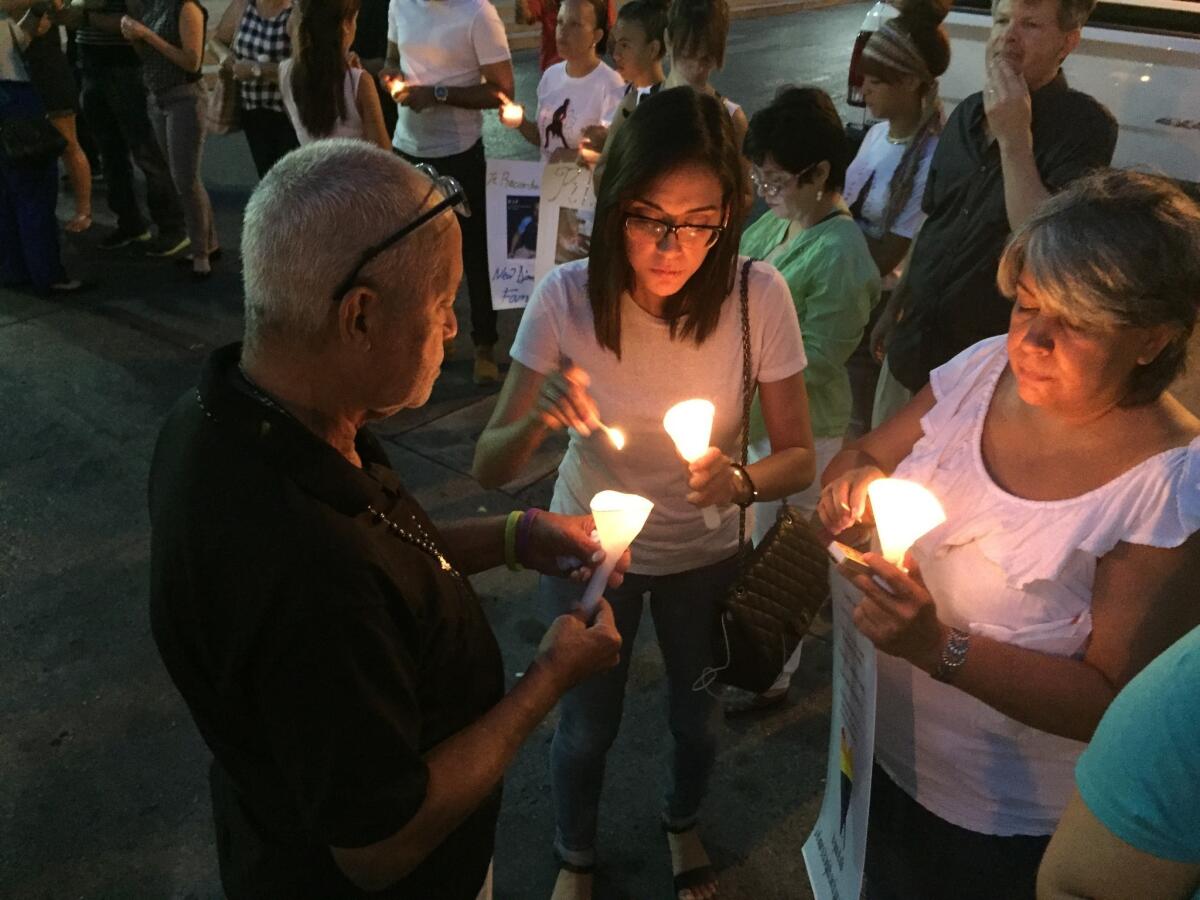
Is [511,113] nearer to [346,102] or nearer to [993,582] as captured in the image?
[346,102]

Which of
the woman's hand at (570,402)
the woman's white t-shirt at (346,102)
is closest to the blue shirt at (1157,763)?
the woman's hand at (570,402)

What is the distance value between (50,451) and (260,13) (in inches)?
107

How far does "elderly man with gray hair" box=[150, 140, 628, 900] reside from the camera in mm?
1320

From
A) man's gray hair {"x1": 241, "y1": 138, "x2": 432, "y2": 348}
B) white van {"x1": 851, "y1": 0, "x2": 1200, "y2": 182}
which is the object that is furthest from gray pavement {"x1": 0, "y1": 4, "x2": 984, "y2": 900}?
white van {"x1": 851, "y1": 0, "x2": 1200, "y2": 182}

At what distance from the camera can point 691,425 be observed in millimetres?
2104

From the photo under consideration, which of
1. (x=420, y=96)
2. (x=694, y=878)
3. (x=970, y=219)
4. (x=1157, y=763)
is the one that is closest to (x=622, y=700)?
(x=694, y=878)

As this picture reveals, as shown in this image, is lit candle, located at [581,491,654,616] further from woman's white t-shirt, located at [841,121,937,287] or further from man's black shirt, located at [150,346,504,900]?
woman's white t-shirt, located at [841,121,937,287]

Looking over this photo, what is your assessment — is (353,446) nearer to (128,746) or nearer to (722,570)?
(722,570)

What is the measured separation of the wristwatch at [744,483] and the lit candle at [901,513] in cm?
59

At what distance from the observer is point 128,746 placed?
11.3 feet

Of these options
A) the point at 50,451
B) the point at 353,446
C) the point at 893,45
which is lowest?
the point at 50,451

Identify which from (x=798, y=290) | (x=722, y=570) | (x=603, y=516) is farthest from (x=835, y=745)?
(x=798, y=290)

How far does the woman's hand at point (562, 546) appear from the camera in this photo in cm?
218

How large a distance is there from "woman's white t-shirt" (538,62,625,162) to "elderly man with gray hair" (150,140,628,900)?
369cm
